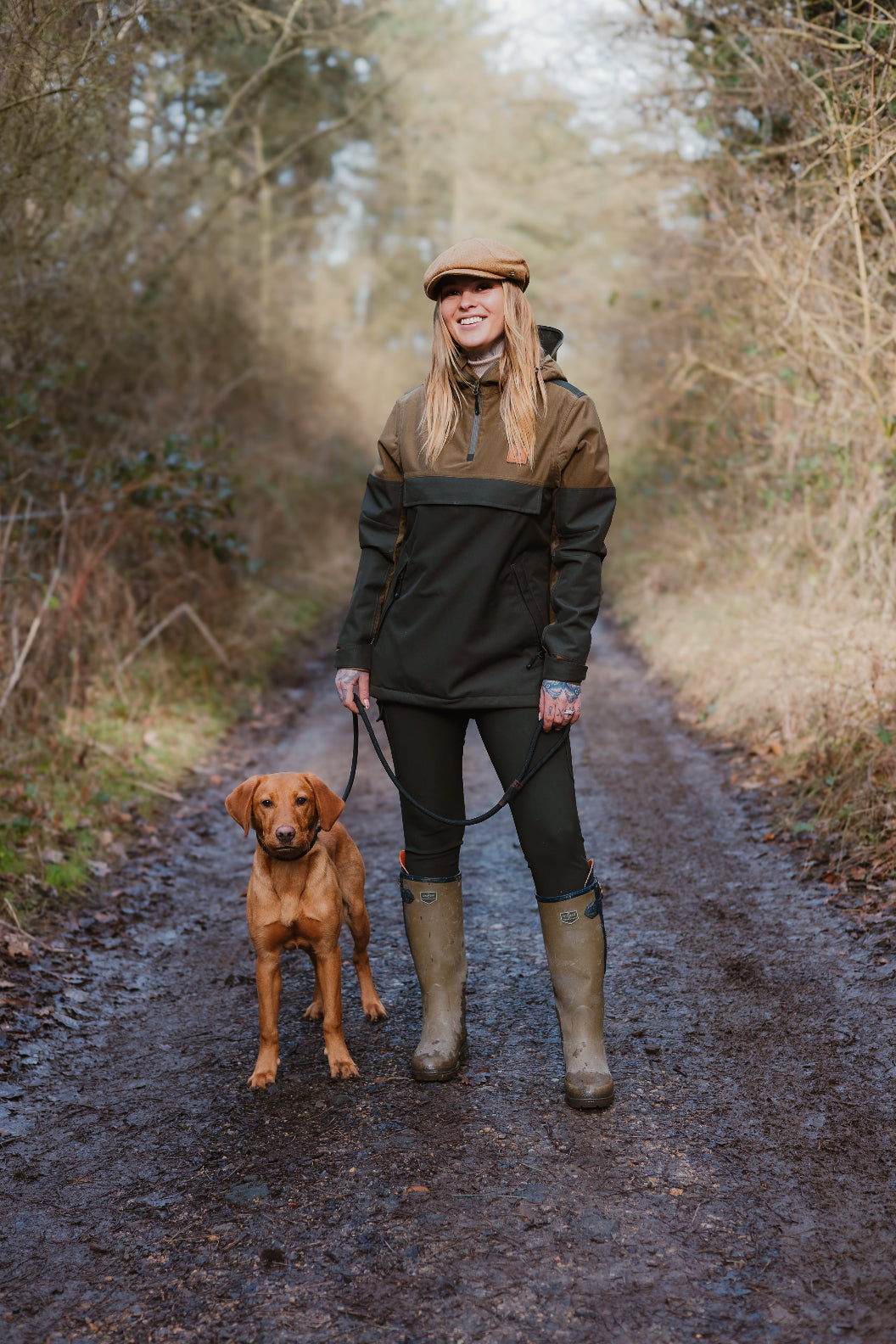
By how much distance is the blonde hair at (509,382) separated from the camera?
10.5 feet

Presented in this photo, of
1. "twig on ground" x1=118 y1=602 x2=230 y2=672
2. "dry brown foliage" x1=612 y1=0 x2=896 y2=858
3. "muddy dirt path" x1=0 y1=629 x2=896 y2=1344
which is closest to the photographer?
"muddy dirt path" x1=0 y1=629 x2=896 y2=1344

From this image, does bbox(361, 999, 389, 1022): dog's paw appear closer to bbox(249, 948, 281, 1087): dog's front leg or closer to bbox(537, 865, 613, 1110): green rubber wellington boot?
bbox(249, 948, 281, 1087): dog's front leg

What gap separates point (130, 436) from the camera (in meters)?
10.6

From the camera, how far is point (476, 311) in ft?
10.7

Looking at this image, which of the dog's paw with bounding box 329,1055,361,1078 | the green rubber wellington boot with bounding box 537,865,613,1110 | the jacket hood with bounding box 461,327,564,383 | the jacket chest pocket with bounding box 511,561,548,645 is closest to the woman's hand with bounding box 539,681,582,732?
the jacket chest pocket with bounding box 511,561,548,645

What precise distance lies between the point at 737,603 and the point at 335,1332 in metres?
8.30

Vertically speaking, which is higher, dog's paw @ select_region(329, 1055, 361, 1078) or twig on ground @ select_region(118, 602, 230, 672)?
twig on ground @ select_region(118, 602, 230, 672)

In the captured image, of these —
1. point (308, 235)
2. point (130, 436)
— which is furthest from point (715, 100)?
Answer: point (308, 235)

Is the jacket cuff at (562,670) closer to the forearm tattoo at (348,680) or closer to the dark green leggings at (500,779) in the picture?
the dark green leggings at (500,779)

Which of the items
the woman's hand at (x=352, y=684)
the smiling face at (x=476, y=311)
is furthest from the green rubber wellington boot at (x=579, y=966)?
the smiling face at (x=476, y=311)

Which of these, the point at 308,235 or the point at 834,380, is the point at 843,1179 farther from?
the point at 308,235

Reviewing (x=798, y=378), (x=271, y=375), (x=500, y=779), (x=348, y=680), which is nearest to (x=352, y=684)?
(x=348, y=680)

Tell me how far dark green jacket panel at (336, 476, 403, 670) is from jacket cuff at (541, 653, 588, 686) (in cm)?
60

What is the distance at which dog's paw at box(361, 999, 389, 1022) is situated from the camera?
3992 millimetres
